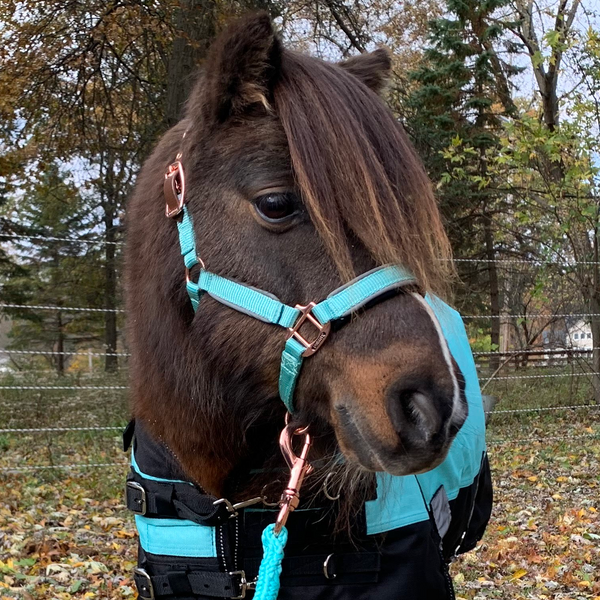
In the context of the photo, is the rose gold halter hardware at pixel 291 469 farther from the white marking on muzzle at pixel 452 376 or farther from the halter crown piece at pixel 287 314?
the white marking on muzzle at pixel 452 376

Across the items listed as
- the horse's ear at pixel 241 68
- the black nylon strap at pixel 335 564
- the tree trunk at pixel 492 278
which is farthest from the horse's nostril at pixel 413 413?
the tree trunk at pixel 492 278

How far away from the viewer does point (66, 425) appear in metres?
7.26

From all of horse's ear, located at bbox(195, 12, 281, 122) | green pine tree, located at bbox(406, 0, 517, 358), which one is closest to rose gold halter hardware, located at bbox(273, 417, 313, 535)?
horse's ear, located at bbox(195, 12, 281, 122)

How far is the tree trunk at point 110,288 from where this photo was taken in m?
8.18

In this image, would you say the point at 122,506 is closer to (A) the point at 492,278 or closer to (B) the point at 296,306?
(B) the point at 296,306

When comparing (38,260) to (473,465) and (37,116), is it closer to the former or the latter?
(37,116)

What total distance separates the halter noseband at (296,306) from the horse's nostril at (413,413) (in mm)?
224

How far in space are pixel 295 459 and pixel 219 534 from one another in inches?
14.9

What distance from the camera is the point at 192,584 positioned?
1.82 meters

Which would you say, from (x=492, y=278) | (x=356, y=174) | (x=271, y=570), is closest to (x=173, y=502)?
(x=271, y=570)

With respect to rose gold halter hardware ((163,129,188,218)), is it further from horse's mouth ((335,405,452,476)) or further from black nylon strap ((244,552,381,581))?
black nylon strap ((244,552,381,581))

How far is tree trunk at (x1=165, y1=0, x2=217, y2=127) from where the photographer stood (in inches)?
259

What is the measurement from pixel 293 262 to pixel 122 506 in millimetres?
4673

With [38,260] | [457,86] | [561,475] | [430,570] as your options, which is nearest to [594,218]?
[561,475]
